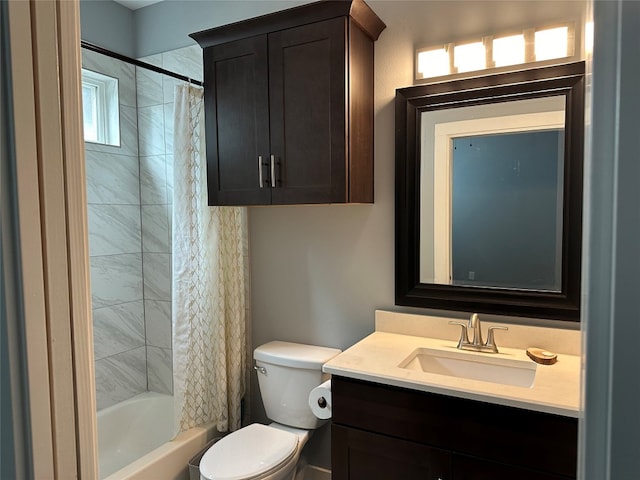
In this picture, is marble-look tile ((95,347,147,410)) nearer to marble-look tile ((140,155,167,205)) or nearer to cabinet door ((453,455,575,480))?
marble-look tile ((140,155,167,205))

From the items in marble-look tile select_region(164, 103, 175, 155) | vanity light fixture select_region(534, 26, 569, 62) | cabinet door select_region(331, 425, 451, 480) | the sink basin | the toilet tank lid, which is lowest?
cabinet door select_region(331, 425, 451, 480)

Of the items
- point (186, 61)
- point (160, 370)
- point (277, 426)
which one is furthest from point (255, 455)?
point (186, 61)

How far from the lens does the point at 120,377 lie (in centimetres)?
273

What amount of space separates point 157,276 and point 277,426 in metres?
1.24

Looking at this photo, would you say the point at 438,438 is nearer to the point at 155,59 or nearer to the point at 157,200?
the point at 157,200

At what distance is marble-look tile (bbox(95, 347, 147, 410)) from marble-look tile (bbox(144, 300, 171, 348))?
0.38 feet

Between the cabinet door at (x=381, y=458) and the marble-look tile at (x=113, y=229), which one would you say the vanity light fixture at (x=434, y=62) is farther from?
the marble-look tile at (x=113, y=229)

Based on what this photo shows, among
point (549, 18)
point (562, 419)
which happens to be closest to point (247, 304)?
point (562, 419)

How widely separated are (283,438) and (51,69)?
184 centimetres

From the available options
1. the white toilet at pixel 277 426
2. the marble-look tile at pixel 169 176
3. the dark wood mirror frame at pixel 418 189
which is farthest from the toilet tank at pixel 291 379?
the marble-look tile at pixel 169 176

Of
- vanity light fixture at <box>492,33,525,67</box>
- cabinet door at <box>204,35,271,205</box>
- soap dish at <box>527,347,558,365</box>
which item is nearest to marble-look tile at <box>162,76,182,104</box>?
cabinet door at <box>204,35,271,205</box>

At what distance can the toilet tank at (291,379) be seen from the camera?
6.95 feet

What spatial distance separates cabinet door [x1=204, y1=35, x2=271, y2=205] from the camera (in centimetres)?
203

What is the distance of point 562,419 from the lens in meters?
1.33
